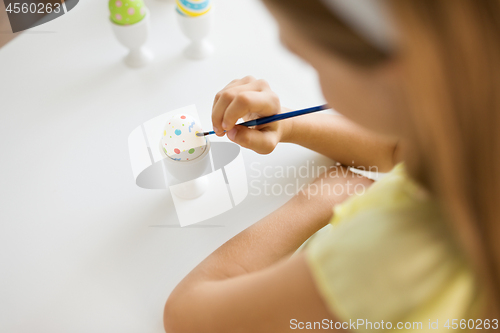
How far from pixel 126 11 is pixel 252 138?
1.15 ft

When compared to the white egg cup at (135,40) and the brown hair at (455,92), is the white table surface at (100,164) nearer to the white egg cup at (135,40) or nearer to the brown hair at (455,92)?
the white egg cup at (135,40)

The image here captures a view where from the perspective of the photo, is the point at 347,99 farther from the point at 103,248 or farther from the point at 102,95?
the point at 102,95

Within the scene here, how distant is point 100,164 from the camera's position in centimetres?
66

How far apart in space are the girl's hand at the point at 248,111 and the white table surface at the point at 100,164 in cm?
9

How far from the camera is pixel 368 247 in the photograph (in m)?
0.32

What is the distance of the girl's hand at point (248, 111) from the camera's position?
21.1 inches

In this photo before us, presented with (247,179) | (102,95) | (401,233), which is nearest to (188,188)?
(247,179)

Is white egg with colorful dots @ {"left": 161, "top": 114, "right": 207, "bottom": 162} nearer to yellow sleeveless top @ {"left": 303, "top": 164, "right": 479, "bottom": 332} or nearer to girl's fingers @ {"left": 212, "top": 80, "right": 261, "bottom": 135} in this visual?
girl's fingers @ {"left": 212, "top": 80, "right": 261, "bottom": 135}

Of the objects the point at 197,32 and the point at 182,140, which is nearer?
the point at 182,140

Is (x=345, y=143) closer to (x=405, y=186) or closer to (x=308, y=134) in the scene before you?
(x=308, y=134)

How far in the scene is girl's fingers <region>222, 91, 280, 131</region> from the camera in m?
0.53

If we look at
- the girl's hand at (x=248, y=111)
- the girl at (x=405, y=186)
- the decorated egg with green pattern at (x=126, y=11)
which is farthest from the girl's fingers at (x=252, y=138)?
the decorated egg with green pattern at (x=126, y=11)

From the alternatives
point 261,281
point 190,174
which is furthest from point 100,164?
point 261,281

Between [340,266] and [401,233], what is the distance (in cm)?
5
